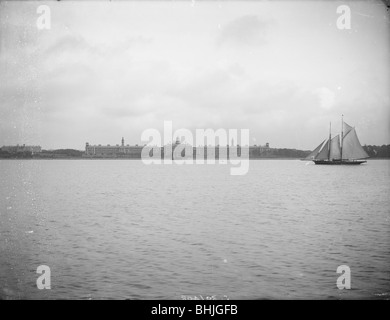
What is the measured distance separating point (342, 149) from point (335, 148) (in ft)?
12.8

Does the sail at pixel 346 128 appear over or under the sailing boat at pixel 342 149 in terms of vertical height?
over

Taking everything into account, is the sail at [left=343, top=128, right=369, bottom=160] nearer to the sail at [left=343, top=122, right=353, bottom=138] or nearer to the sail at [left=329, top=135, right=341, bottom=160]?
the sail at [left=343, top=122, right=353, bottom=138]

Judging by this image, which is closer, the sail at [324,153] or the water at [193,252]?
the water at [193,252]

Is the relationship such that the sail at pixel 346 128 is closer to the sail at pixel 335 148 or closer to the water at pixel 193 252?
the sail at pixel 335 148

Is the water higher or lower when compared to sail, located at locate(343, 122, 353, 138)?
lower

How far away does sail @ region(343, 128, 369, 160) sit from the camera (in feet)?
282

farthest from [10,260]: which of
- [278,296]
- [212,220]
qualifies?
[212,220]

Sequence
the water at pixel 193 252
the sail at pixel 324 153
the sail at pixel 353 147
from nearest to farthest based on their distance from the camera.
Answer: the water at pixel 193 252 < the sail at pixel 353 147 < the sail at pixel 324 153

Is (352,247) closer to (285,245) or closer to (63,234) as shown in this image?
(285,245)

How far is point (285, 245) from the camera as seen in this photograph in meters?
16.2

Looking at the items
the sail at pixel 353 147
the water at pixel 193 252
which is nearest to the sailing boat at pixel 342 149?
the sail at pixel 353 147

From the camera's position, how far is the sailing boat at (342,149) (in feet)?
283

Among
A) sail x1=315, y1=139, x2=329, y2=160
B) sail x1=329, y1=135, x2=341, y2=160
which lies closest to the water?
sail x1=329, y1=135, x2=341, y2=160
